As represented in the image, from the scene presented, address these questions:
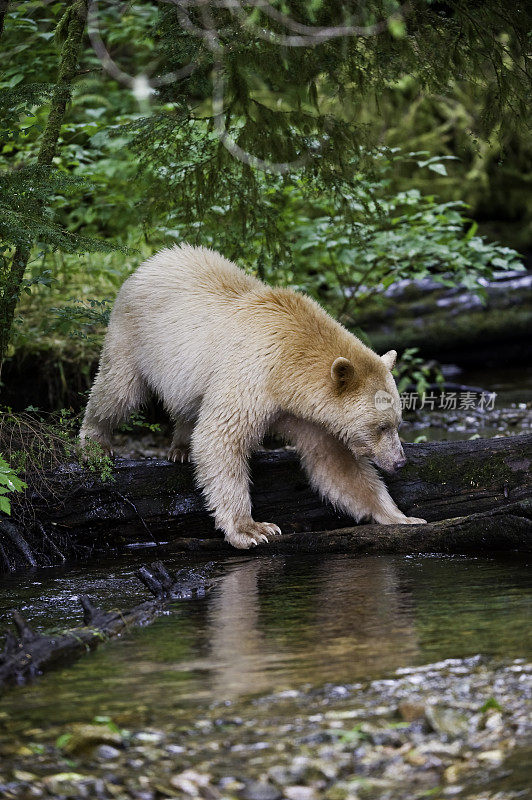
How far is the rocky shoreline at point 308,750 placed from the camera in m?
2.68

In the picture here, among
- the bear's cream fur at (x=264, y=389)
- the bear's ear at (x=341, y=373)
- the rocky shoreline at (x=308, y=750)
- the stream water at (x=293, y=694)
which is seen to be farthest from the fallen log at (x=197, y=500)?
the rocky shoreline at (x=308, y=750)

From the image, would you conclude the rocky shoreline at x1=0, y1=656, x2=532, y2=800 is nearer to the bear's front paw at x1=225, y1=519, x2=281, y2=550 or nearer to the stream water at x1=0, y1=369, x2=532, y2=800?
the stream water at x1=0, y1=369, x2=532, y2=800

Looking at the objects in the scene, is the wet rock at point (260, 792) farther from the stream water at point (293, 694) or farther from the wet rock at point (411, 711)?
the wet rock at point (411, 711)

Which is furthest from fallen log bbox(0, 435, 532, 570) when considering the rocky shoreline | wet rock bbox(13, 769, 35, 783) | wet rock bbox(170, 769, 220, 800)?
wet rock bbox(13, 769, 35, 783)

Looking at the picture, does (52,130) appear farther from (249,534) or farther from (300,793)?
(300,793)

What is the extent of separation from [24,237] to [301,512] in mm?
2647

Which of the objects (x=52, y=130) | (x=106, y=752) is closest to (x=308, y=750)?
(x=106, y=752)

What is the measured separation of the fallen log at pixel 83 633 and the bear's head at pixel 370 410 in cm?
150

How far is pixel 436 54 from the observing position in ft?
21.6

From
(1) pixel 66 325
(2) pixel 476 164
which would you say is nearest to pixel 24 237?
(1) pixel 66 325

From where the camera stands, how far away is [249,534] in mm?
5945

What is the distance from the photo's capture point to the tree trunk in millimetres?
6531

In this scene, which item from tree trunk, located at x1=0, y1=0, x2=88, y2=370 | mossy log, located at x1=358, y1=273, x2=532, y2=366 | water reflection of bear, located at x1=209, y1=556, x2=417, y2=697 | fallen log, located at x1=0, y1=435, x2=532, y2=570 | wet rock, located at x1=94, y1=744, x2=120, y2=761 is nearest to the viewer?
wet rock, located at x1=94, y1=744, x2=120, y2=761

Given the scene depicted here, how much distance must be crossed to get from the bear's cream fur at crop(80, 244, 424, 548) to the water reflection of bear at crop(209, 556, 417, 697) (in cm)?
57
